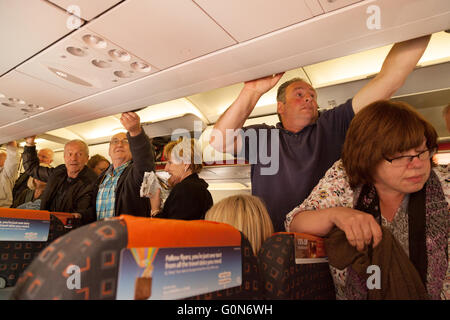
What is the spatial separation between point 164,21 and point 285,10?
66 centimetres

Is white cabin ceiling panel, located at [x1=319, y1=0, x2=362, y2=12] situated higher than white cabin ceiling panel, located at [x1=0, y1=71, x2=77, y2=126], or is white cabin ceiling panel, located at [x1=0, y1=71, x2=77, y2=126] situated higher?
white cabin ceiling panel, located at [x1=319, y1=0, x2=362, y2=12]

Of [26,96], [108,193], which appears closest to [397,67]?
[108,193]

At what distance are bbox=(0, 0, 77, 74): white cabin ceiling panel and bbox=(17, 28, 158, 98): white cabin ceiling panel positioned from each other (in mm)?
67

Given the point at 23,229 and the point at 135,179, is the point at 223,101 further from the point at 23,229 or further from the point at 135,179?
the point at 23,229

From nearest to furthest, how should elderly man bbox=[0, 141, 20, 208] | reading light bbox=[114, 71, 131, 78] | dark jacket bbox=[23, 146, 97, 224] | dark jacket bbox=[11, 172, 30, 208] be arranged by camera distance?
reading light bbox=[114, 71, 131, 78]
dark jacket bbox=[23, 146, 97, 224]
elderly man bbox=[0, 141, 20, 208]
dark jacket bbox=[11, 172, 30, 208]

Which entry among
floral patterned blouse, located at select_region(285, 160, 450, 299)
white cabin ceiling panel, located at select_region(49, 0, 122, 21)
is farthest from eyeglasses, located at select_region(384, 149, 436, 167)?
white cabin ceiling panel, located at select_region(49, 0, 122, 21)

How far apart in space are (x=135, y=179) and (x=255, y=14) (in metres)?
1.76

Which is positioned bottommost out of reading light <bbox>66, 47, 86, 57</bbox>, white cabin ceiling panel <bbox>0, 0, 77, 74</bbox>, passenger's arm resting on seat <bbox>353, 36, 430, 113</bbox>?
passenger's arm resting on seat <bbox>353, 36, 430, 113</bbox>

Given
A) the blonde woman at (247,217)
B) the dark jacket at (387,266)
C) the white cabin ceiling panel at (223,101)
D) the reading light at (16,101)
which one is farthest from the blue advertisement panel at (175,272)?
the reading light at (16,101)

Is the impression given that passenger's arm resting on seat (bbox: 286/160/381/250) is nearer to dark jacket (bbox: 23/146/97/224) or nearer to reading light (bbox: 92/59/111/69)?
reading light (bbox: 92/59/111/69)

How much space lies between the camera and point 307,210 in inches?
52.2

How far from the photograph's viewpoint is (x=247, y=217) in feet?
3.76

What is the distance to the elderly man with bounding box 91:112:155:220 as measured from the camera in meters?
2.62

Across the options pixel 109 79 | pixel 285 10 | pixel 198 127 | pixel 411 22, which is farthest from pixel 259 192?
pixel 198 127
